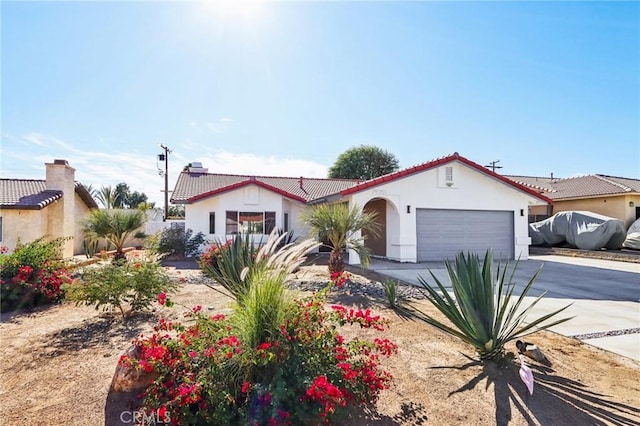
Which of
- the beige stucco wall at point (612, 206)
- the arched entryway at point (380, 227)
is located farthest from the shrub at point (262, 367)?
the beige stucco wall at point (612, 206)

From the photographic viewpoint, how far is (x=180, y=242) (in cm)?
1736

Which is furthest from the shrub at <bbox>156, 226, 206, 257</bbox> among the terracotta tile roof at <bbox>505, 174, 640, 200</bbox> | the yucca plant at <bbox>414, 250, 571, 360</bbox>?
the terracotta tile roof at <bbox>505, 174, 640, 200</bbox>

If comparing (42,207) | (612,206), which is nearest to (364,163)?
(612,206)

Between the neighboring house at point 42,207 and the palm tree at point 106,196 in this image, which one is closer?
the neighboring house at point 42,207

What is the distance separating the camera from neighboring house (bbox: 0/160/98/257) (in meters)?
15.5

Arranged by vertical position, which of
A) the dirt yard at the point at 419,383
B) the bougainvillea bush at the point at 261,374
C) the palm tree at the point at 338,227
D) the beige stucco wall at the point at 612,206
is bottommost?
the dirt yard at the point at 419,383

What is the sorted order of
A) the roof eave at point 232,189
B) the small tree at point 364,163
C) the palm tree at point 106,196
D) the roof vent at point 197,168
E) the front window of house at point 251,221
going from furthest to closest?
the small tree at point 364,163 → the roof vent at point 197,168 → the front window of house at point 251,221 → the palm tree at point 106,196 → the roof eave at point 232,189

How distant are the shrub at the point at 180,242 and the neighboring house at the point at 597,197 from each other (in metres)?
19.5

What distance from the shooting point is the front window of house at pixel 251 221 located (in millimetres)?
18281

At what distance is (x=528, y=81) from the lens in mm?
12789

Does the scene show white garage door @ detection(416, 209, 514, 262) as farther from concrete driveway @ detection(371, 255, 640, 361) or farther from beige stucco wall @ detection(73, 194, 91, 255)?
beige stucco wall @ detection(73, 194, 91, 255)

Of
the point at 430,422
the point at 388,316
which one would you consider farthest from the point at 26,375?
the point at 388,316

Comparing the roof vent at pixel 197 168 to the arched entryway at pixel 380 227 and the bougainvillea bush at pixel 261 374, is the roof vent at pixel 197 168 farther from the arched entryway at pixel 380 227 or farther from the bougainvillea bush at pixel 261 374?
the bougainvillea bush at pixel 261 374

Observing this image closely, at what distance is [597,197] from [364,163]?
25.0 m
